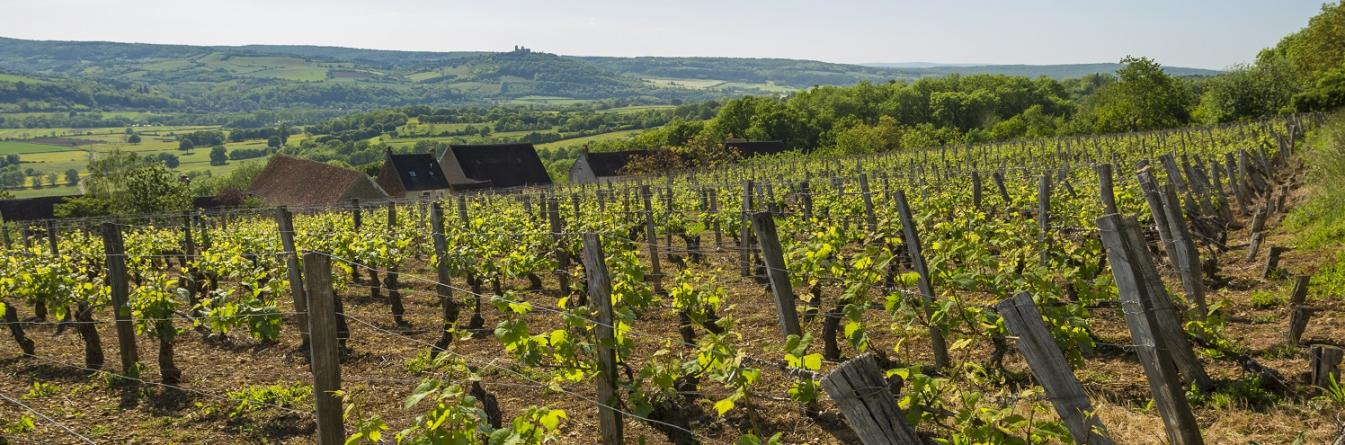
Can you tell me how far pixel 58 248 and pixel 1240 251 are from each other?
20335 millimetres

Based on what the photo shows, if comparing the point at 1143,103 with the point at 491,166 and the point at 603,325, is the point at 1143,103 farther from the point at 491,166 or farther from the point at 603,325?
the point at 603,325

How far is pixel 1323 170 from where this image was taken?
52.8 feet

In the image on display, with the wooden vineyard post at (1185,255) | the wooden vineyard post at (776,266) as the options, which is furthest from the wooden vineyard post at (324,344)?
the wooden vineyard post at (1185,255)

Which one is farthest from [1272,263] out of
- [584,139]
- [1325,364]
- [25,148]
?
[25,148]

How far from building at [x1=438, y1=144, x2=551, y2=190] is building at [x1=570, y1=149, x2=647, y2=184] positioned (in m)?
2.17

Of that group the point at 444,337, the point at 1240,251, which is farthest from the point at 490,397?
the point at 1240,251

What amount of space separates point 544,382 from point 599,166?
4955 cm

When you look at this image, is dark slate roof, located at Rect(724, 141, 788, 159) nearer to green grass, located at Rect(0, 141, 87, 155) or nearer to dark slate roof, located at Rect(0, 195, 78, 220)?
dark slate roof, located at Rect(0, 195, 78, 220)

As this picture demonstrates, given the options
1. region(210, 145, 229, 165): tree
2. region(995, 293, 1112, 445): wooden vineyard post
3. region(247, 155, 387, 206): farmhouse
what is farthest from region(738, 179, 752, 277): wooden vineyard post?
region(210, 145, 229, 165): tree

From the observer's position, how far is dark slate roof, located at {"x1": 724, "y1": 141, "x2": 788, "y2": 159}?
203ft

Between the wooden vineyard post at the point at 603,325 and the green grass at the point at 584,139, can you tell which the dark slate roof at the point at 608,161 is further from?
the green grass at the point at 584,139

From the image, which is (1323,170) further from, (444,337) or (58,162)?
(58,162)

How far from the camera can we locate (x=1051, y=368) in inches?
131

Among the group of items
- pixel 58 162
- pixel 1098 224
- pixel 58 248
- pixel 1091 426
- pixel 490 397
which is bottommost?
pixel 58 162
